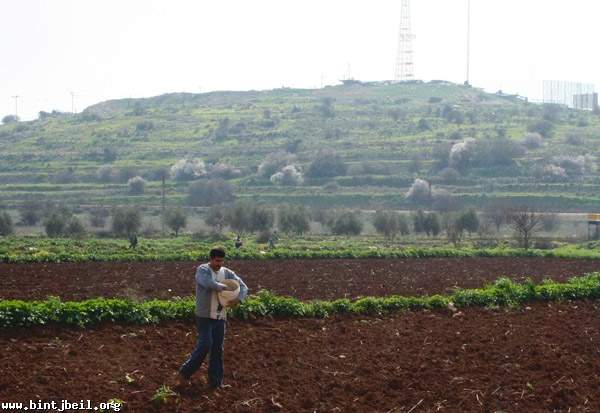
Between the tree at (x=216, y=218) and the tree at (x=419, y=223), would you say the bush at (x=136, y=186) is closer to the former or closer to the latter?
the tree at (x=216, y=218)

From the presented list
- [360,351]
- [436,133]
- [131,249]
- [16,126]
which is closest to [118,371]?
[360,351]

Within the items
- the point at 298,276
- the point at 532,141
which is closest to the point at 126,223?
the point at 298,276

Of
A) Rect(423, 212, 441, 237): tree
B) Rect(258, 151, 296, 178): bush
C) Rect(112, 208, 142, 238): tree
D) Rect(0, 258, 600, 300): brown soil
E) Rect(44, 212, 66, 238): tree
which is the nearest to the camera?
Rect(0, 258, 600, 300): brown soil

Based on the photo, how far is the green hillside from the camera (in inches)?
4289

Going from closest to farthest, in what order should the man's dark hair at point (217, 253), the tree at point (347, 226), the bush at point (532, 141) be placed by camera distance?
the man's dark hair at point (217, 253), the tree at point (347, 226), the bush at point (532, 141)

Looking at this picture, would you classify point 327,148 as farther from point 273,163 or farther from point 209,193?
point 209,193

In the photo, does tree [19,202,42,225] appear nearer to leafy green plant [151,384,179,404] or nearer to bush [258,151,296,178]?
bush [258,151,296,178]

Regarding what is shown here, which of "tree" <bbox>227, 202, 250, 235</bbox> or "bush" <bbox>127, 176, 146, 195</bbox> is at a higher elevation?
"bush" <bbox>127, 176, 146, 195</bbox>

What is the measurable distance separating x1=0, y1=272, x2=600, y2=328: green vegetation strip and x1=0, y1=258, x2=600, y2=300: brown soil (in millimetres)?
4191

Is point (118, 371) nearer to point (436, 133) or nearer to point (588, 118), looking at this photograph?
point (436, 133)

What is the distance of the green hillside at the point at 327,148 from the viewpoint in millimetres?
108938

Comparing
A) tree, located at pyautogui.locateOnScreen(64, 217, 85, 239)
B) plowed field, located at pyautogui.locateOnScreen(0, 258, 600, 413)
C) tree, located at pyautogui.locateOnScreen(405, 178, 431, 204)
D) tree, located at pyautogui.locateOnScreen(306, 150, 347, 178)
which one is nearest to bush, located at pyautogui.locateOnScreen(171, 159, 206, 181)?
tree, located at pyautogui.locateOnScreen(306, 150, 347, 178)

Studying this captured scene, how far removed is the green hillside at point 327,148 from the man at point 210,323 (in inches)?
3395

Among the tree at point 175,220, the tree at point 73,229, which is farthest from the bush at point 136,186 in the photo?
the tree at point 73,229
